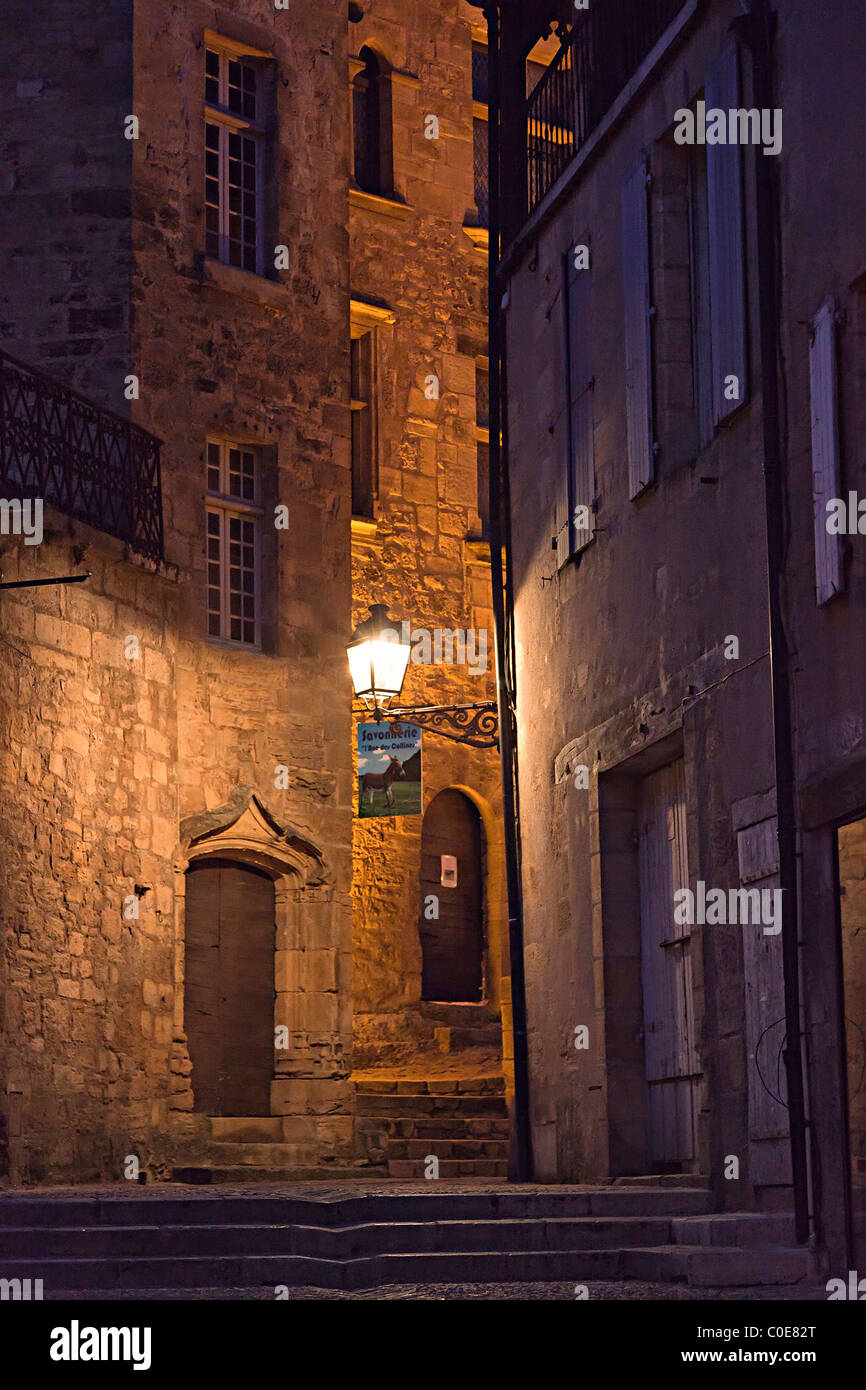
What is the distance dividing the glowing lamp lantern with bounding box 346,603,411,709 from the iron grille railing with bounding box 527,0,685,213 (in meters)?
2.73

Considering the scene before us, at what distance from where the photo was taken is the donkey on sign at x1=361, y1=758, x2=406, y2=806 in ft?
48.9

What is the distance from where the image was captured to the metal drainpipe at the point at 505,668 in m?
12.8

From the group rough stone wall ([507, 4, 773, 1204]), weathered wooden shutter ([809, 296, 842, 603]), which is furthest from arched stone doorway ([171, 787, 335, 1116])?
weathered wooden shutter ([809, 296, 842, 603])

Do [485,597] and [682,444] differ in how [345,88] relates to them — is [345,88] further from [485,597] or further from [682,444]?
[682,444]

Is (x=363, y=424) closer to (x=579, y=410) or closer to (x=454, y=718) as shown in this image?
(x=454, y=718)

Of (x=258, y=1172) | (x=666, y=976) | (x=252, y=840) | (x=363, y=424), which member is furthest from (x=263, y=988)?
(x=666, y=976)

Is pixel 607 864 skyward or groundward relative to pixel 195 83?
groundward

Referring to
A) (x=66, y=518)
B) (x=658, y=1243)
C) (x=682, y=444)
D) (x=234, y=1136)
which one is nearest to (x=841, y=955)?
(x=658, y=1243)

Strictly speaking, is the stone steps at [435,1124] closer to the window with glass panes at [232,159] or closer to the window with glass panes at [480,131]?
the window with glass panes at [232,159]

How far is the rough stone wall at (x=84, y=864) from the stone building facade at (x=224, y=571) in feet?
0.09

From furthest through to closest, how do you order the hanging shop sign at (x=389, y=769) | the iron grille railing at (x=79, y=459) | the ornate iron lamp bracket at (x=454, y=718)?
the hanging shop sign at (x=389, y=769)
the ornate iron lamp bracket at (x=454, y=718)
the iron grille railing at (x=79, y=459)

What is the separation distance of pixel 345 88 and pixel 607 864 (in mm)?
9223

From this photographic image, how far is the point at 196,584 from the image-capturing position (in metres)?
16.2

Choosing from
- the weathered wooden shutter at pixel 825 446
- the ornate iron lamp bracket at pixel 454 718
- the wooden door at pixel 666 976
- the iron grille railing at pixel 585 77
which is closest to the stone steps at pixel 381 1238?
the wooden door at pixel 666 976
